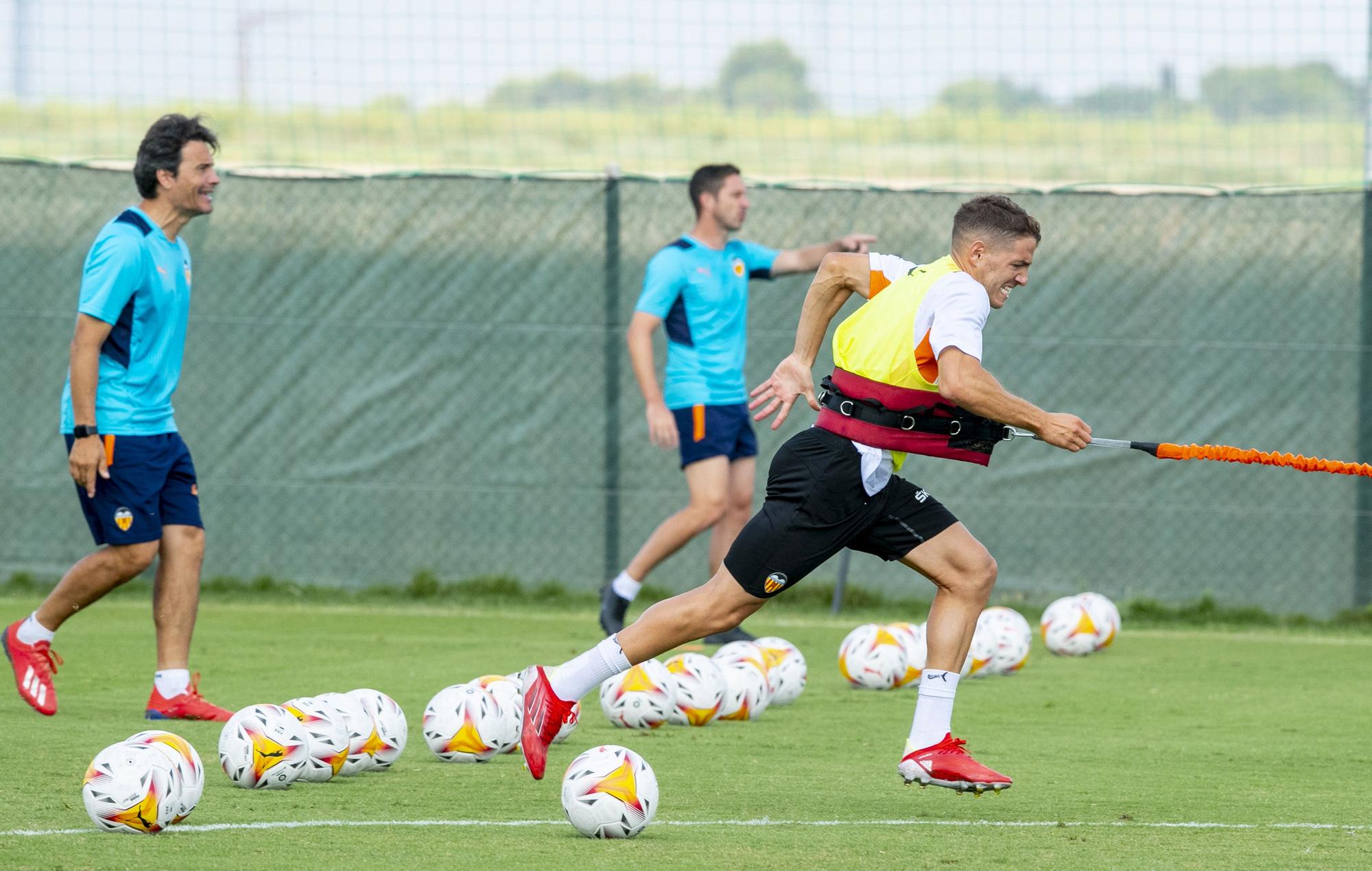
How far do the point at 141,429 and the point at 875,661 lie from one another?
11.4ft

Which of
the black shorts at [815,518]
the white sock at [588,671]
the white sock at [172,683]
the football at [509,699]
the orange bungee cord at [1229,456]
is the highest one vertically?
the orange bungee cord at [1229,456]

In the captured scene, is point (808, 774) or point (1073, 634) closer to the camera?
point (808, 774)

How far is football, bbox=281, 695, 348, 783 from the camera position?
5.96m

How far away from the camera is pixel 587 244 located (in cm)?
1223

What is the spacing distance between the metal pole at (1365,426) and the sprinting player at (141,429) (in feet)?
24.5

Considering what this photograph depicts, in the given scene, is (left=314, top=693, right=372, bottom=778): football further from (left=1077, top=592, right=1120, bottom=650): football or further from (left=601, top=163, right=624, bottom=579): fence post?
(left=601, top=163, right=624, bottom=579): fence post

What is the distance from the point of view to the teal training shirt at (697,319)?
9930mm

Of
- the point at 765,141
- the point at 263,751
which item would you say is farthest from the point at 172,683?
the point at 765,141

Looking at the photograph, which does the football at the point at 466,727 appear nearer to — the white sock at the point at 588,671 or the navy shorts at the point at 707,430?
the white sock at the point at 588,671

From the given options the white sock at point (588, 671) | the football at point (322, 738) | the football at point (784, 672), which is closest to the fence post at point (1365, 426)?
the football at point (784, 672)

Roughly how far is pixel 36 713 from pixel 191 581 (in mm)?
784

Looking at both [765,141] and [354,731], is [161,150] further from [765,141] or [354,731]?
[765,141]

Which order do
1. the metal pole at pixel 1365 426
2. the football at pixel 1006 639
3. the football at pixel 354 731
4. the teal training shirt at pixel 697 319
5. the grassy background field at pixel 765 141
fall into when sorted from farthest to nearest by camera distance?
the grassy background field at pixel 765 141, the metal pole at pixel 1365 426, the teal training shirt at pixel 697 319, the football at pixel 1006 639, the football at pixel 354 731

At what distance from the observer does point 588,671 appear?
19.2 feet
